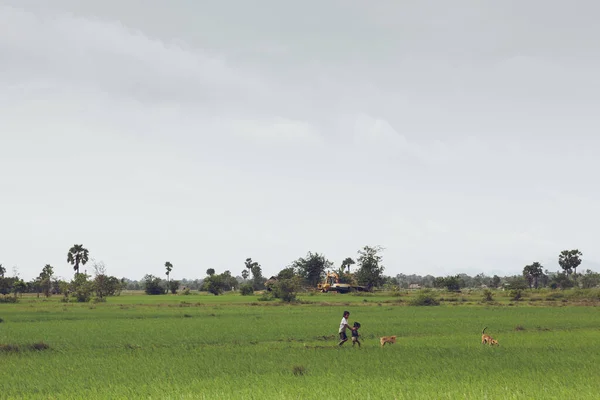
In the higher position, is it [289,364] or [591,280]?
[591,280]

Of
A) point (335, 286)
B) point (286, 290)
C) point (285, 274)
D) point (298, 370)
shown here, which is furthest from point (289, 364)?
point (285, 274)

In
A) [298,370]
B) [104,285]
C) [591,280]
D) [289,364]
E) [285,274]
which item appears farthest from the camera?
[591,280]

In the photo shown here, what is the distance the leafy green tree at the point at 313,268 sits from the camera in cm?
13900

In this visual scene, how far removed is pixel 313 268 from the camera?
13900cm

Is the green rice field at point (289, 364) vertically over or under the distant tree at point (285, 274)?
under

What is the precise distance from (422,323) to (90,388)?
78.5ft

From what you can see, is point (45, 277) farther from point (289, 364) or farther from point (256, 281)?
point (289, 364)

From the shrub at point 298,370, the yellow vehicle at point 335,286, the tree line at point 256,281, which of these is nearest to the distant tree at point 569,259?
the tree line at point 256,281

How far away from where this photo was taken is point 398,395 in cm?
1283

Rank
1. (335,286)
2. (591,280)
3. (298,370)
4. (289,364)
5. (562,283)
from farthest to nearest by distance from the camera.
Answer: (562,283) < (591,280) < (335,286) < (289,364) < (298,370)

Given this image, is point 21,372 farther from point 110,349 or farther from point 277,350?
point 277,350

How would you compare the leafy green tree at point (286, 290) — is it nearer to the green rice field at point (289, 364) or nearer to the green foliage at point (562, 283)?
the green rice field at point (289, 364)

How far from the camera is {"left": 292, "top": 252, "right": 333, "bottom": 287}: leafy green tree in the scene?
5472 inches

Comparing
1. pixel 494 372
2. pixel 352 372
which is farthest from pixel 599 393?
pixel 352 372
